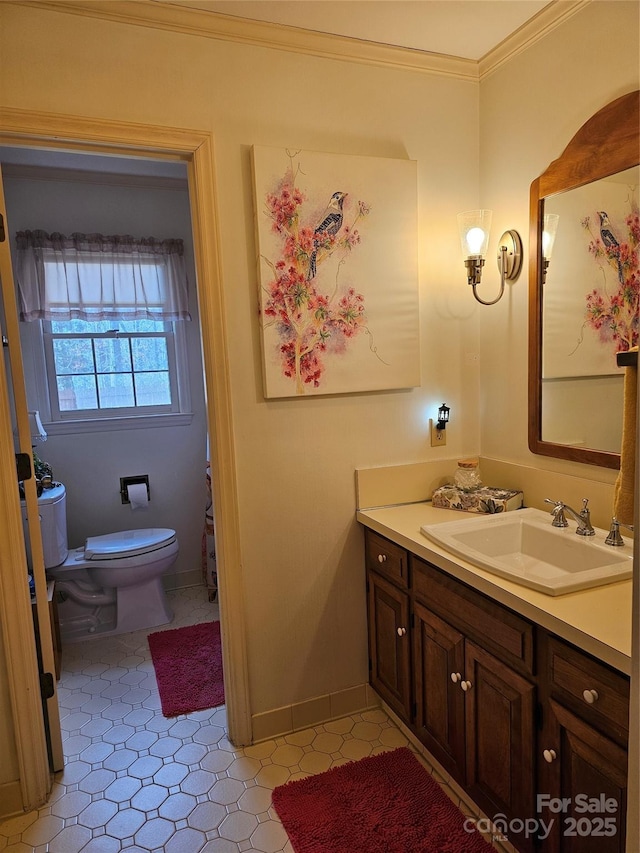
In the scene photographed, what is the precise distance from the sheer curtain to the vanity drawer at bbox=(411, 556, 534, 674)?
2420 mm

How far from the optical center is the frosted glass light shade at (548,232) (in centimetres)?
193

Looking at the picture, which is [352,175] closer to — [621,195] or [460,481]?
[621,195]

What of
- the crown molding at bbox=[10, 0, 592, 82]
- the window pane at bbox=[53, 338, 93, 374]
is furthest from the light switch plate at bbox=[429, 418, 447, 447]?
the window pane at bbox=[53, 338, 93, 374]

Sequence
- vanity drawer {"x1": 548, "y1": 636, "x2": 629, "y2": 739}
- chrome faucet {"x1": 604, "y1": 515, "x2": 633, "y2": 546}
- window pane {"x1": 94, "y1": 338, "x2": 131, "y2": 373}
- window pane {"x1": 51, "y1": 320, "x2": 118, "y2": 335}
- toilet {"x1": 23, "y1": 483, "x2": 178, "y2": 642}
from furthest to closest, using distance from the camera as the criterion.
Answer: window pane {"x1": 94, "y1": 338, "x2": 131, "y2": 373} → window pane {"x1": 51, "y1": 320, "x2": 118, "y2": 335} → toilet {"x1": 23, "y1": 483, "x2": 178, "y2": 642} → chrome faucet {"x1": 604, "y1": 515, "x2": 633, "y2": 546} → vanity drawer {"x1": 548, "y1": 636, "x2": 629, "y2": 739}

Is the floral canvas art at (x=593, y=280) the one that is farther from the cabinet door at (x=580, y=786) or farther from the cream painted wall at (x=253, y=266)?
the cabinet door at (x=580, y=786)

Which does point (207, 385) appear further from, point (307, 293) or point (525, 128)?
point (525, 128)

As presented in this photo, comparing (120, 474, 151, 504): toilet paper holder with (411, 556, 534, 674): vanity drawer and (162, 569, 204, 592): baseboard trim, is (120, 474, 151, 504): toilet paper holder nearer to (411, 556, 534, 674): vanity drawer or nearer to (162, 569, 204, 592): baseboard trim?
(162, 569, 204, 592): baseboard trim

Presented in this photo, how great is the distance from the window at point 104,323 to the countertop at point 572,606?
231 centimetres

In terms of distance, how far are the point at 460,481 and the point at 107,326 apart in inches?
93.5

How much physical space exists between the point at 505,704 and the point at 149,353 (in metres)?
2.88

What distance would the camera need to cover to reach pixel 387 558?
208 cm

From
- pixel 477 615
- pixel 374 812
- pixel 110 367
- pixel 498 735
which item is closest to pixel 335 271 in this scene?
pixel 477 615

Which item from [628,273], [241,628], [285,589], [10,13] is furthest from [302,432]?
[10,13]

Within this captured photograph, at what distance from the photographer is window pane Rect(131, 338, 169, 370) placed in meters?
3.53
